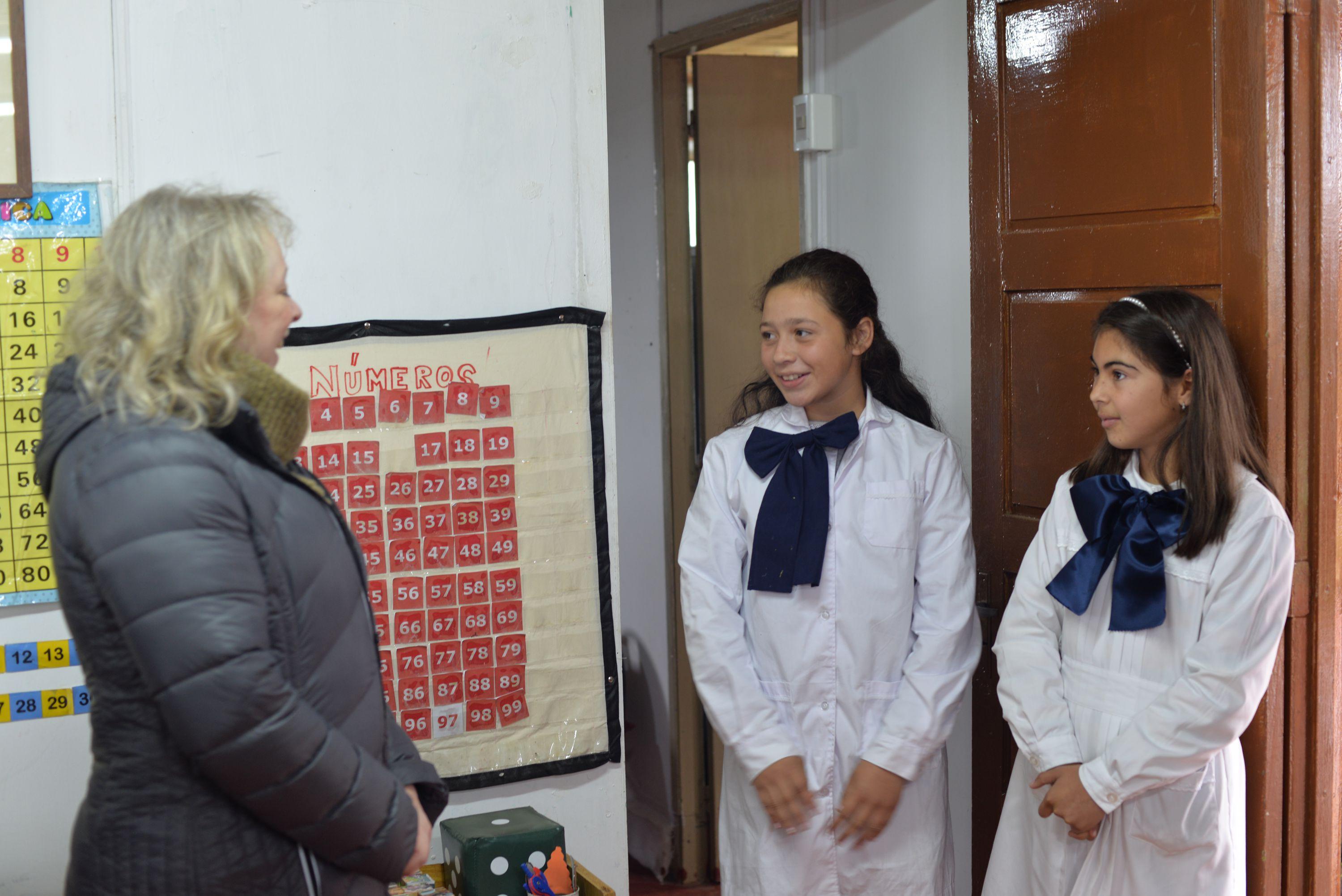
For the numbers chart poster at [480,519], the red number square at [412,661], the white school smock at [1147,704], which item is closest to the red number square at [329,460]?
the numbers chart poster at [480,519]

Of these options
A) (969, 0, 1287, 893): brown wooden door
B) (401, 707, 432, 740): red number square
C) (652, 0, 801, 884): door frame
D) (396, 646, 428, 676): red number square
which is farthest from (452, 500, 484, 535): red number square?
(652, 0, 801, 884): door frame

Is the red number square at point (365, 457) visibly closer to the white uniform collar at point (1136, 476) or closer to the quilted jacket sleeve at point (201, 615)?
the quilted jacket sleeve at point (201, 615)

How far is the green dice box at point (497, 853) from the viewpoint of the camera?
6.42 ft

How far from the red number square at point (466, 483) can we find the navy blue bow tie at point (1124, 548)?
1.01 metres

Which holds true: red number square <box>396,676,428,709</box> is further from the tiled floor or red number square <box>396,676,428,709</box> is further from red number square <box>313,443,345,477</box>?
the tiled floor

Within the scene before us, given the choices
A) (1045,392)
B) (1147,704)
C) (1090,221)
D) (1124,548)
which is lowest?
(1147,704)

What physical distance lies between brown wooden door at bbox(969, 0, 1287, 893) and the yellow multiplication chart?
1.62 meters

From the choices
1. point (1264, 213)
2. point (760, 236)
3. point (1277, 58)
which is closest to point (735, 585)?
point (1264, 213)

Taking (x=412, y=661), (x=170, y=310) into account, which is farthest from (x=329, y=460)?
(x=170, y=310)

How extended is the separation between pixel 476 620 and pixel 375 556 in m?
0.22

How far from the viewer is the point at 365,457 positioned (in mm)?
2102

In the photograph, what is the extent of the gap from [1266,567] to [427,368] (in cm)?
140

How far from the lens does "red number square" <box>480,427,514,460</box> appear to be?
219 centimetres

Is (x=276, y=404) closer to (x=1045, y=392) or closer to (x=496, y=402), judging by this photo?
(x=496, y=402)
